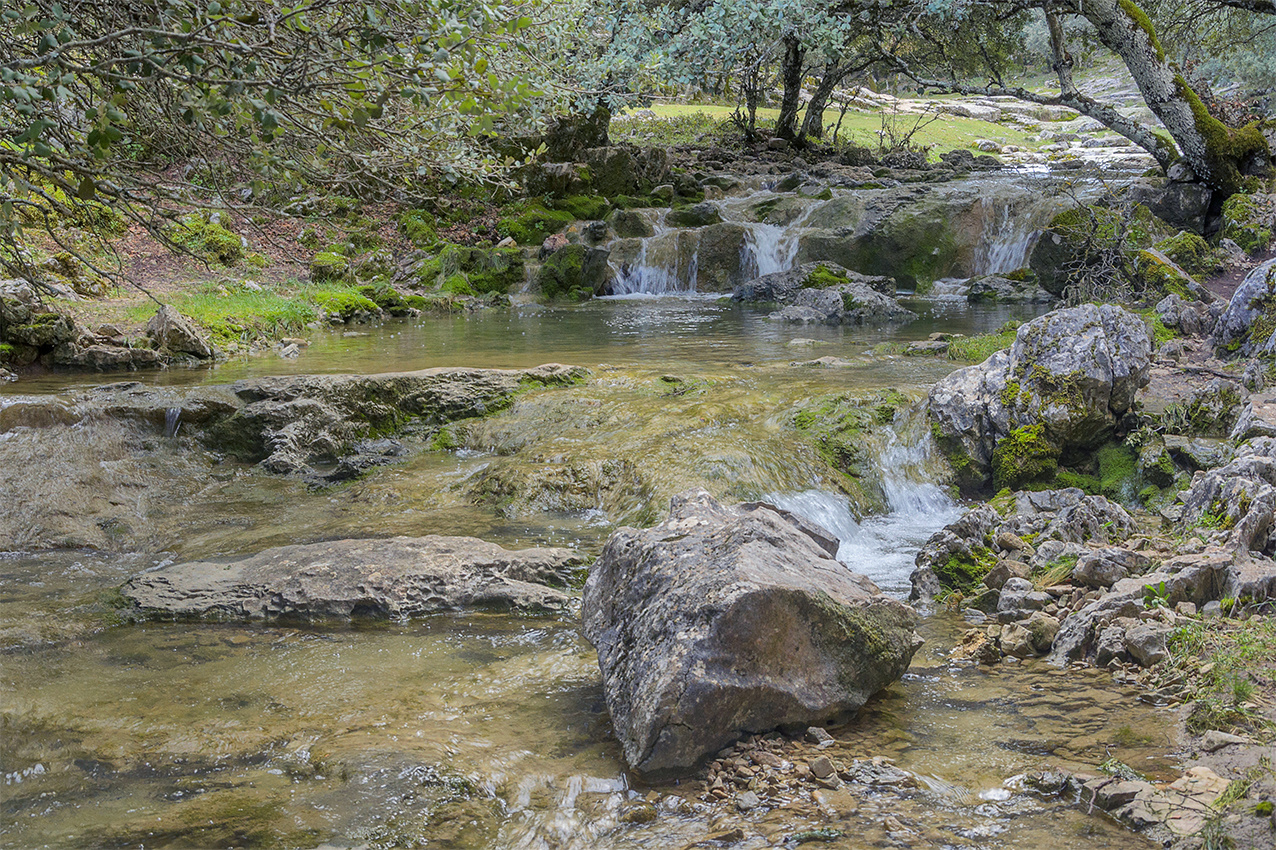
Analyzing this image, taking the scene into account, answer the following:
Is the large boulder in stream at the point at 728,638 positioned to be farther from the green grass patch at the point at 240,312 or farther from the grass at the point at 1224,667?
the green grass patch at the point at 240,312

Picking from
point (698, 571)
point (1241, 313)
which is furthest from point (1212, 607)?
point (1241, 313)

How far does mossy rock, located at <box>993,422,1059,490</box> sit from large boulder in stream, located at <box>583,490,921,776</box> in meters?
3.64

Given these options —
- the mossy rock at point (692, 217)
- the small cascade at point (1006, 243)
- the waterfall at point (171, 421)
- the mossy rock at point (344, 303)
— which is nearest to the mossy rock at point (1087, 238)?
the small cascade at point (1006, 243)

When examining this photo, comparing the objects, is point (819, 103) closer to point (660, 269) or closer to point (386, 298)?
point (660, 269)

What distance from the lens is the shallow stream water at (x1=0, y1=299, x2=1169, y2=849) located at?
3014mm

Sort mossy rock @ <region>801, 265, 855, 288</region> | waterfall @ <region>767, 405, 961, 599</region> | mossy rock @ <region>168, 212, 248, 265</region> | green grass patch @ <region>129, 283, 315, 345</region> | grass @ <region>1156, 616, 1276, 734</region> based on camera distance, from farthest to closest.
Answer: mossy rock @ <region>168, 212, 248, 265</region>, mossy rock @ <region>801, 265, 855, 288</region>, green grass patch @ <region>129, 283, 315, 345</region>, waterfall @ <region>767, 405, 961, 599</region>, grass @ <region>1156, 616, 1276, 734</region>

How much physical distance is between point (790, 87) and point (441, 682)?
90.7 ft

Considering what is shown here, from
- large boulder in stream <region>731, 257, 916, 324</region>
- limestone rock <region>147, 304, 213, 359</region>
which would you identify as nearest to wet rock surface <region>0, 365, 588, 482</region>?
limestone rock <region>147, 304, 213, 359</region>

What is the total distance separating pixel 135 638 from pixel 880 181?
22.5 m

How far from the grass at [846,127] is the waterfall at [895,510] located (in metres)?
26.7

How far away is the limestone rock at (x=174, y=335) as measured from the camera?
1139 cm

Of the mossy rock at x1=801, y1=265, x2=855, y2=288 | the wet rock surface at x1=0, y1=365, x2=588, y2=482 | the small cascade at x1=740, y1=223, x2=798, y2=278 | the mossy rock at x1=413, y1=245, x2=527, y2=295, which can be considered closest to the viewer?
the wet rock surface at x1=0, y1=365, x2=588, y2=482

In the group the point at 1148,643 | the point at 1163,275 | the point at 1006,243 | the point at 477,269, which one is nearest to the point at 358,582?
the point at 1148,643

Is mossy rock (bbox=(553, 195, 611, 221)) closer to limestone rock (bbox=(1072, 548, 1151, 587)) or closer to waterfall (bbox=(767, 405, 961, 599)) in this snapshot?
waterfall (bbox=(767, 405, 961, 599))
